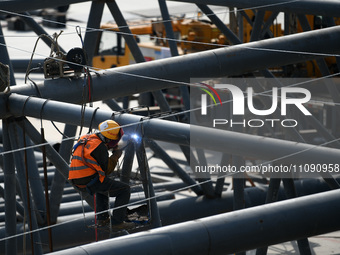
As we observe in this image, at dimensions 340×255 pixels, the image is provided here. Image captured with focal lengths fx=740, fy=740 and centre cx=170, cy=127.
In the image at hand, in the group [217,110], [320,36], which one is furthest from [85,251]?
[217,110]

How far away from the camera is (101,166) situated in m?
9.20

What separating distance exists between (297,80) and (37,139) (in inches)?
517

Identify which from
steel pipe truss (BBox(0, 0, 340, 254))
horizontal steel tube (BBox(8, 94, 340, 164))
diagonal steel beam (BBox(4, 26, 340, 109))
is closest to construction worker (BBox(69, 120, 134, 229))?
steel pipe truss (BBox(0, 0, 340, 254))

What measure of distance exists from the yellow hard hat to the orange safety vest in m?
0.13

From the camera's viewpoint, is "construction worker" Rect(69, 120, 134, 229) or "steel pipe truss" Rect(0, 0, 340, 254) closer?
"steel pipe truss" Rect(0, 0, 340, 254)

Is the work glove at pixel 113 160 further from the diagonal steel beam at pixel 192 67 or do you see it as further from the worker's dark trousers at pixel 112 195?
the diagonal steel beam at pixel 192 67

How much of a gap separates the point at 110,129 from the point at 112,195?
1044 mm

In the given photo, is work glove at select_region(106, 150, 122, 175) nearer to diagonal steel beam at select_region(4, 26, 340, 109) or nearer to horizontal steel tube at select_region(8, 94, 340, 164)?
horizontal steel tube at select_region(8, 94, 340, 164)

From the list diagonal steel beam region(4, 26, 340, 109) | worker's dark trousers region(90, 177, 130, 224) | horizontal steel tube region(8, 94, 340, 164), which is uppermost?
diagonal steel beam region(4, 26, 340, 109)

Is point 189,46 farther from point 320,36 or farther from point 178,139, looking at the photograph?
point 178,139

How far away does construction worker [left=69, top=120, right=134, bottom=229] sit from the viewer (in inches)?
356

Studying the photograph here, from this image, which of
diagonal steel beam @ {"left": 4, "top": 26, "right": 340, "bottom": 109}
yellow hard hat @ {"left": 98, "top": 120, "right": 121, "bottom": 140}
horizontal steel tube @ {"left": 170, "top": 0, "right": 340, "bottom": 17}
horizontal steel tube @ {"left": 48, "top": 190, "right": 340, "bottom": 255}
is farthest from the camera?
horizontal steel tube @ {"left": 170, "top": 0, "right": 340, "bottom": 17}

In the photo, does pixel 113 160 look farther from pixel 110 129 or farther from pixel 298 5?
pixel 298 5

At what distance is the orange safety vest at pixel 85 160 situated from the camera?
9.05 m
